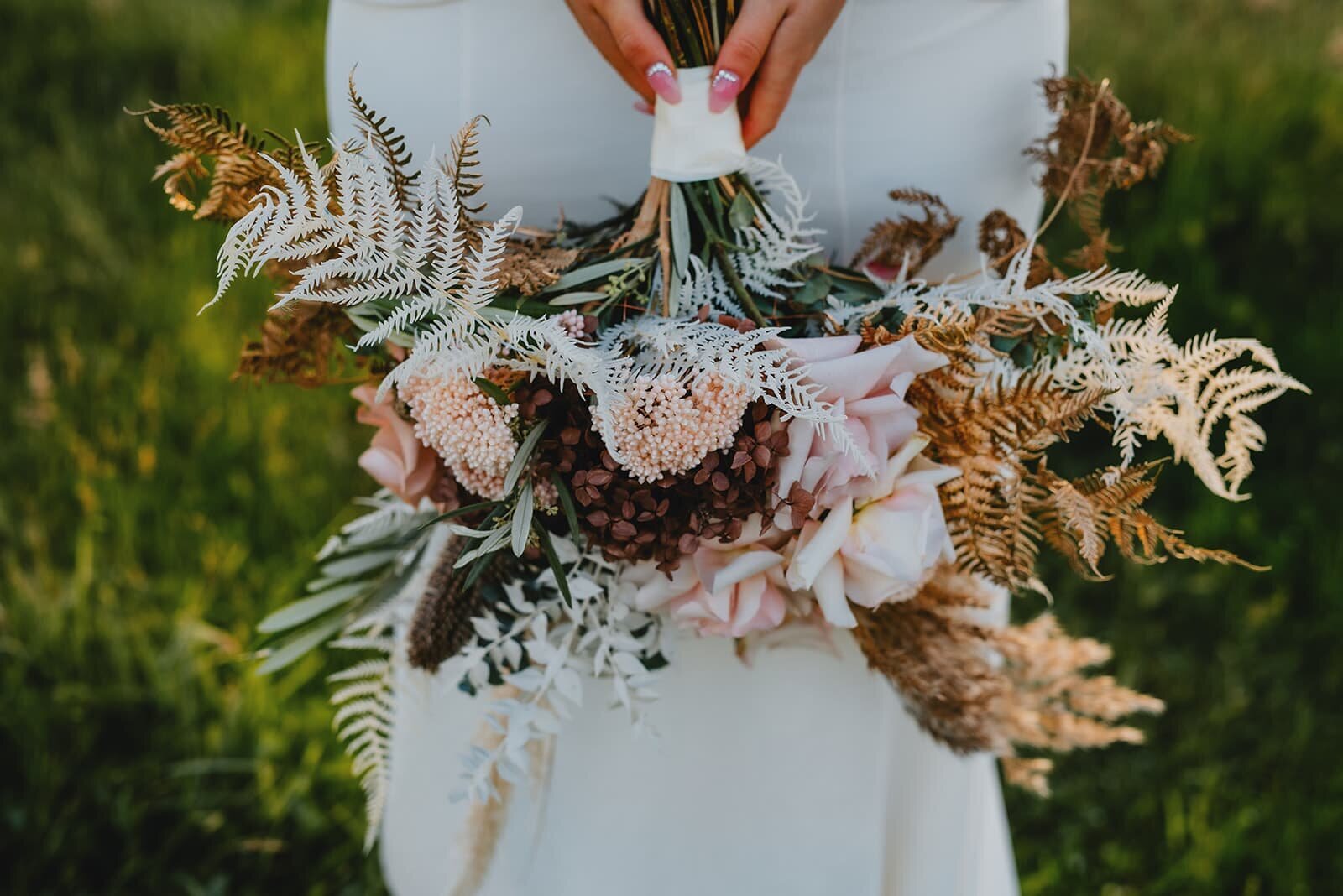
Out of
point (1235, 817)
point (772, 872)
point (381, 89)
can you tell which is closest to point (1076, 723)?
point (772, 872)

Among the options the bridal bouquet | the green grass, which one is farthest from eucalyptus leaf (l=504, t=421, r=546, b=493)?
the green grass

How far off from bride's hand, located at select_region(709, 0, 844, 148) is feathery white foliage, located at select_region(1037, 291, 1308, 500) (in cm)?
34

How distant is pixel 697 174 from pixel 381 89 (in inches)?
14.7

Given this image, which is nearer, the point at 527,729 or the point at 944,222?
the point at 527,729

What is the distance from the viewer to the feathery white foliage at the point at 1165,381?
0.90m

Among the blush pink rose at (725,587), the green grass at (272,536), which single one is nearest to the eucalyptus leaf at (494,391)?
the blush pink rose at (725,587)

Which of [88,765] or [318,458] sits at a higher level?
[318,458]

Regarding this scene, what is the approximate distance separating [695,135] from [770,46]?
100mm

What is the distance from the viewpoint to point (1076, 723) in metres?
1.29

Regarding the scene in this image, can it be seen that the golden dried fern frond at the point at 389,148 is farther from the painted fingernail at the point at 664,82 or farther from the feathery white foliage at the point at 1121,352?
the feathery white foliage at the point at 1121,352

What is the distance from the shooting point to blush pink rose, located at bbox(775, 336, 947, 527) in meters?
0.84

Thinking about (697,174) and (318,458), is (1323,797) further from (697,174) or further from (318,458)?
(318,458)

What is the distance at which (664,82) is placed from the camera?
3.07 feet

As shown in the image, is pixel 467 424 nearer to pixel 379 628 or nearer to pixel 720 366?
pixel 720 366
